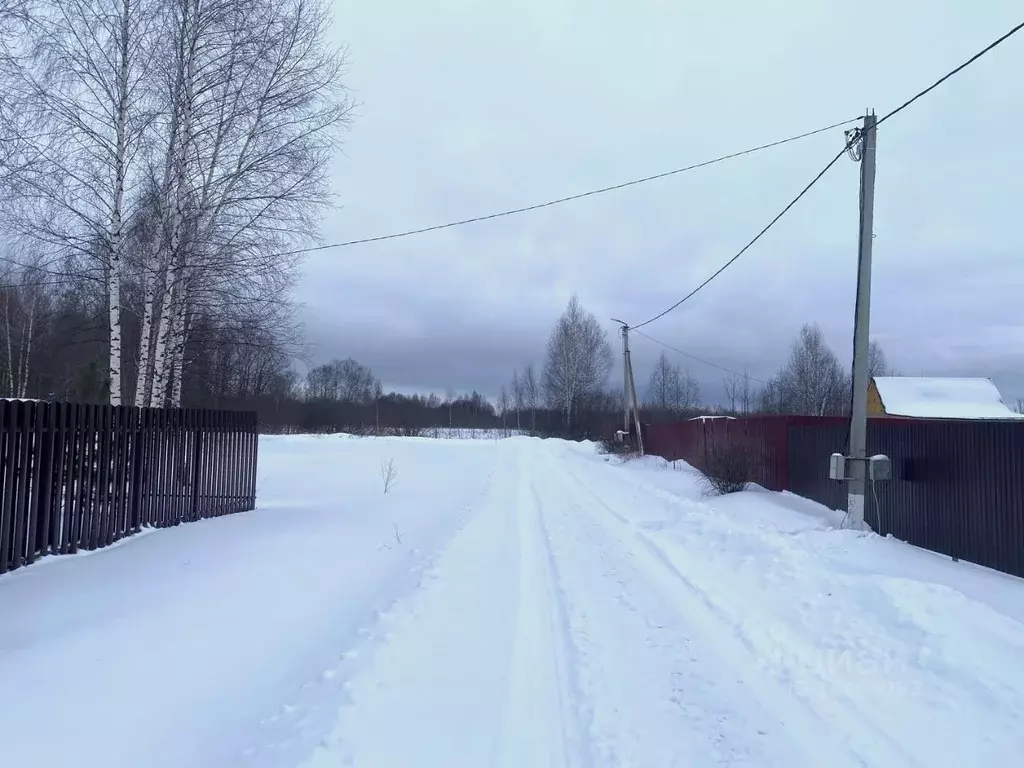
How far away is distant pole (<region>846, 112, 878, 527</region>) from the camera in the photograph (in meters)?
9.90

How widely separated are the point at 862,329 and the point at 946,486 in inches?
102

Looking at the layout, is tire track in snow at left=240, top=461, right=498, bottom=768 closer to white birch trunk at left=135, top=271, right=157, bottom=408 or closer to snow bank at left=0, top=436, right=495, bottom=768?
snow bank at left=0, top=436, right=495, bottom=768

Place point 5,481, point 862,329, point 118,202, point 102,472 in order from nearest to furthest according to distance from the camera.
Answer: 1. point 5,481
2. point 102,472
3. point 862,329
4. point 118,202

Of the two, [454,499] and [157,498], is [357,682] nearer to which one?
[157,498]

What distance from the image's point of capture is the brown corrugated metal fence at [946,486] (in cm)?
772

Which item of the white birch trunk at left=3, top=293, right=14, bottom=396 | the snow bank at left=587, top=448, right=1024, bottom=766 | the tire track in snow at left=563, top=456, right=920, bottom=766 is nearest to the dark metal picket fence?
the tire track in snow at left=563, top=456, right=920, bottom=766

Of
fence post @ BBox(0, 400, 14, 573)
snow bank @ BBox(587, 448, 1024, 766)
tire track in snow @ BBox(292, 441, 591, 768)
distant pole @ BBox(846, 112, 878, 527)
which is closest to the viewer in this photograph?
tire track in snow @ BBox(292, 441, 591, 768)

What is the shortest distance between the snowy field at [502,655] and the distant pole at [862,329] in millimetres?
790

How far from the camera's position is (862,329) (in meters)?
10.1

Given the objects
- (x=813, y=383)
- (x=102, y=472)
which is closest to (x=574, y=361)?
(x=813, y=383)

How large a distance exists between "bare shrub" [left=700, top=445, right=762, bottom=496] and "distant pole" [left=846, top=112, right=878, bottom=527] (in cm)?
573

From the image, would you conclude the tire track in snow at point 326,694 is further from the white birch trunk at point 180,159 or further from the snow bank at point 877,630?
the white birch trunk at point 180,159

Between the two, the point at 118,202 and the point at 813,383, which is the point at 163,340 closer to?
the point at 118,202

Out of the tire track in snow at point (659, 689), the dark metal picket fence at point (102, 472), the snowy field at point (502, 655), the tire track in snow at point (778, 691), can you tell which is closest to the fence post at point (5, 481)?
the dark metal picket fence at point (102, 472)
